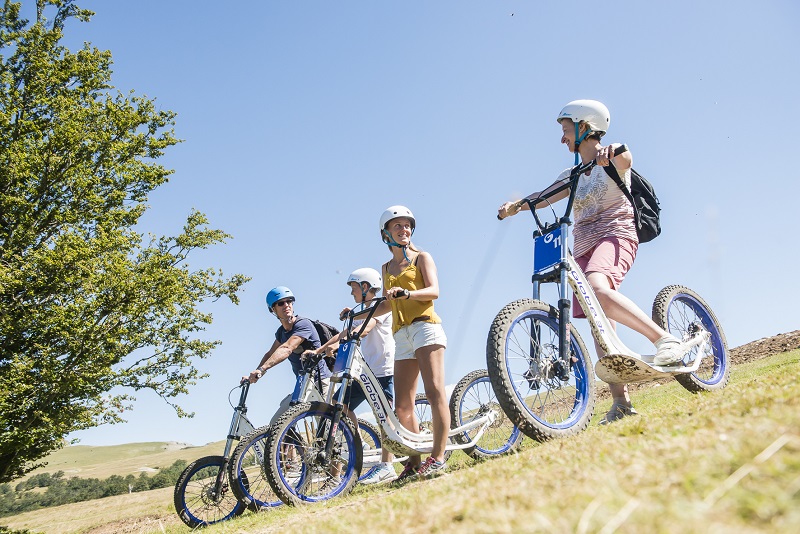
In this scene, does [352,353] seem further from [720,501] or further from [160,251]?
[160,251]

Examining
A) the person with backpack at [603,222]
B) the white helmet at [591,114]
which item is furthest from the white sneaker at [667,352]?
the white helmet at [591,114]

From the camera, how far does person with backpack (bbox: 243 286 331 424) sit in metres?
6.98

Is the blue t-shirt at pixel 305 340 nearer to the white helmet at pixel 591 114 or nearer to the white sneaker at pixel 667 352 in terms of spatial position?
the white sneaker at pixel 667 352

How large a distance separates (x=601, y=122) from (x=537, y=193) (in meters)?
0.85

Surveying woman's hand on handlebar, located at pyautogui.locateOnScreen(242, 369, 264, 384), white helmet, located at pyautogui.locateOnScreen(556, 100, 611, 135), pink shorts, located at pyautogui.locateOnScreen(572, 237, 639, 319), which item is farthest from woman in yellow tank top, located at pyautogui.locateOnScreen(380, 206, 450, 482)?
woman's hand on handlebar, located at pyautogui.locateOnScreen(242, 369, 264, 384)

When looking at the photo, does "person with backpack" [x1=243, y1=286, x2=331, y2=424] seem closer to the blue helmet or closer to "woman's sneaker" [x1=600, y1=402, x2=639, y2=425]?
the blue helmet

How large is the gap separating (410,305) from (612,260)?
5.90ft

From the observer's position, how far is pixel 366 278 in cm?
741

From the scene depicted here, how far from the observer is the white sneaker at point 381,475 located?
6164 mm

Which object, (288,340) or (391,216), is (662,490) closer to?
(391,216)

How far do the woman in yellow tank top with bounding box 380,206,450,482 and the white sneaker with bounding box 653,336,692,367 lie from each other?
5.76 feet

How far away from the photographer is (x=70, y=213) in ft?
53.1

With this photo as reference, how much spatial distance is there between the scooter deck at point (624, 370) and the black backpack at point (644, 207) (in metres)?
1.27

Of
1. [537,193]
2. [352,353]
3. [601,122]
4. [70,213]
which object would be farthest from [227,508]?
[70,213]
